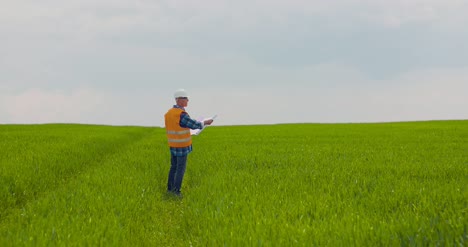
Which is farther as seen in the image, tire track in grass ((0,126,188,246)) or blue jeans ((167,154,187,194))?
blue jeans ((167,154,187,194))

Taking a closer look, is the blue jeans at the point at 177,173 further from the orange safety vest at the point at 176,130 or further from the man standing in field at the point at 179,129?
the orange safety vest at the point at 176,130

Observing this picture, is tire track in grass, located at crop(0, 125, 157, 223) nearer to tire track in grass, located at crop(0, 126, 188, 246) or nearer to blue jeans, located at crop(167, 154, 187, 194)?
tire track in grass, located at crop(0, 126, 188, 246)

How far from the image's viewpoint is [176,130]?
911 cm

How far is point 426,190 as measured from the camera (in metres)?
7.68

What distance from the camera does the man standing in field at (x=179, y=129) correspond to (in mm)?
8891

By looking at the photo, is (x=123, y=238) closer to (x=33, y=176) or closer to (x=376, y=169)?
(x=33, y=176)

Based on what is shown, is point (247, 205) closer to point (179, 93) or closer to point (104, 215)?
point (104, 215)

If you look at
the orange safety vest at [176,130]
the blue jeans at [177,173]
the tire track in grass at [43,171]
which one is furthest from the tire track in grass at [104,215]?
the orange safety vest at [176,130]

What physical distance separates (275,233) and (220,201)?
77.8 inches

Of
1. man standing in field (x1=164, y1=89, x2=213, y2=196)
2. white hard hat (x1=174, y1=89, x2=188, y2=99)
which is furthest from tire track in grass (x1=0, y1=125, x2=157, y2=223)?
white hard hat (x1=174, y1=89, x2=188, y2=99)

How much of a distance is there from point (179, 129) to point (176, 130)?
0.25ft

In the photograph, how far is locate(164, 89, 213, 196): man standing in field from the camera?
889cm

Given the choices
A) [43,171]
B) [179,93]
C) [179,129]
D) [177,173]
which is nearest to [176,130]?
[179,129]

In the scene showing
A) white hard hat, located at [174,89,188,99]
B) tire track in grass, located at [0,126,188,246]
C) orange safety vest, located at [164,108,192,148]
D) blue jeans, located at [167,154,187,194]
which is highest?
white hard hat, located at [174,89,188,99]
